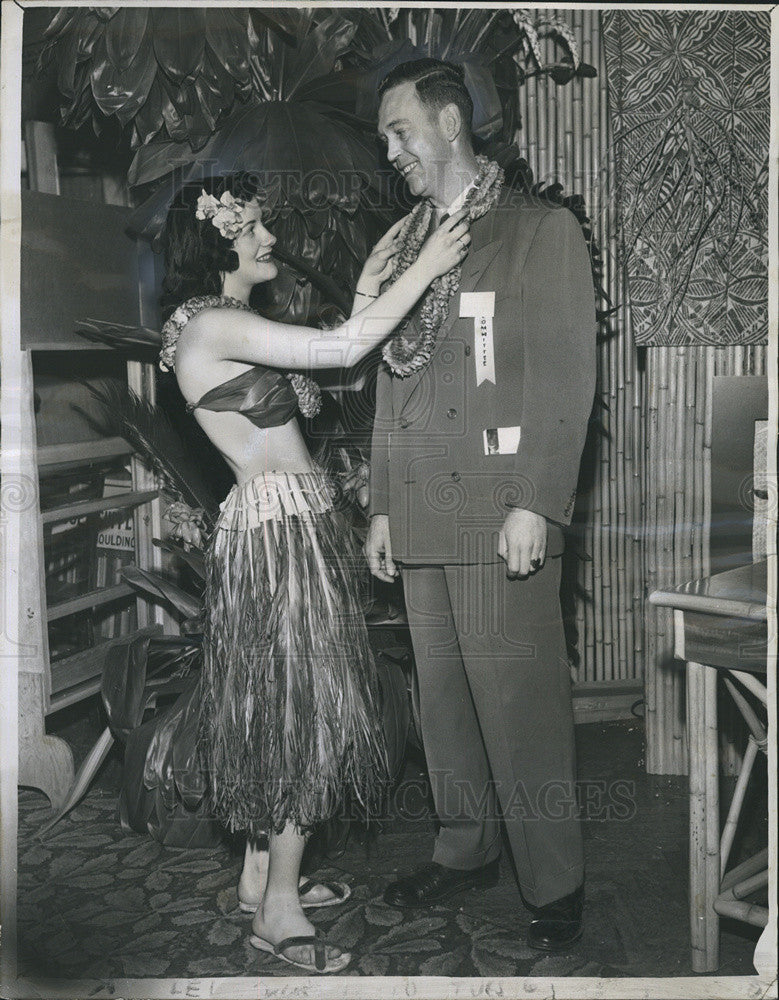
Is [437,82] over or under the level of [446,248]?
over

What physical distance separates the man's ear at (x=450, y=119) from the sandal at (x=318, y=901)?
1498 millimetres

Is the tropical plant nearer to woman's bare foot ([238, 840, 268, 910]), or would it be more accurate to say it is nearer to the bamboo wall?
the bamboo wall

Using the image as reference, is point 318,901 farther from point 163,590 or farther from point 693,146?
point 693,146

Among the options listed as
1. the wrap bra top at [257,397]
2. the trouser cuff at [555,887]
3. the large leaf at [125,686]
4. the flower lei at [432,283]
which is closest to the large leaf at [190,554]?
the large leaf at [125,686]

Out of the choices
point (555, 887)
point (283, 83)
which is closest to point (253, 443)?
point (283, 83)

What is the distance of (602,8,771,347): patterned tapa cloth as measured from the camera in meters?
1.89

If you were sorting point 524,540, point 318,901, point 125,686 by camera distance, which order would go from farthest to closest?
point 125,686, point 318,901, point 524,540

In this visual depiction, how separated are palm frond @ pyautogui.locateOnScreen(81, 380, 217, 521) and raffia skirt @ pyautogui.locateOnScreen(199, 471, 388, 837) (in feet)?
0.26

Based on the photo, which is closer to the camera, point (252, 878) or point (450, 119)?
point (450, 119)

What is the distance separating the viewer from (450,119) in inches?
74.0

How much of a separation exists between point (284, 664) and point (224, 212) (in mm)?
883

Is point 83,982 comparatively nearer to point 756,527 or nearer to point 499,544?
point 499,544

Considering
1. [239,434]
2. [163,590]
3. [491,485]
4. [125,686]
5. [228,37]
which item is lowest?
[125,686]

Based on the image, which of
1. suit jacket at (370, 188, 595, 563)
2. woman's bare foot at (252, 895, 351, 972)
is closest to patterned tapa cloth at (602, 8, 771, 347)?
suit jacket at (370, 188, 595, 563)
